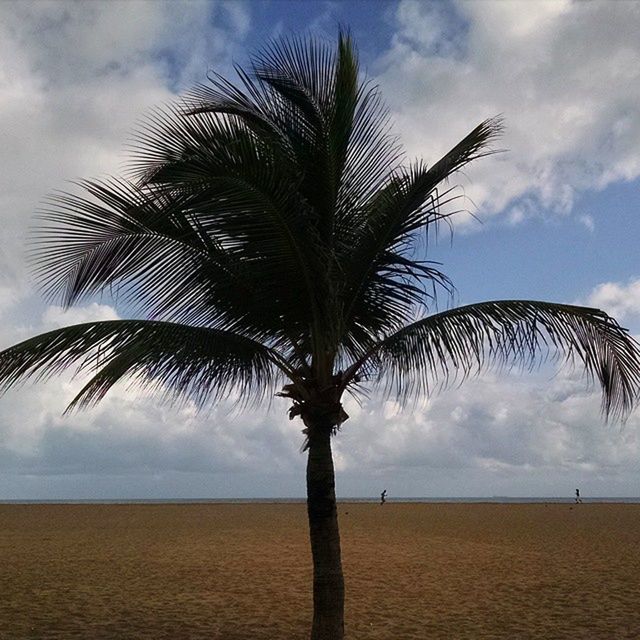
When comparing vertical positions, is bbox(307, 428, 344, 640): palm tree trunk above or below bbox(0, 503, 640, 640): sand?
above

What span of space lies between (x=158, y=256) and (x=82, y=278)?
0.85 metres

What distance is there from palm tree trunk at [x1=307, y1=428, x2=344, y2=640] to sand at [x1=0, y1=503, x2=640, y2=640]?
8.35 feet

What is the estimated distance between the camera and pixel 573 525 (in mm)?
29594

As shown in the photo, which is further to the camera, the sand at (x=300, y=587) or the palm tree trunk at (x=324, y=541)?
the sand at (x=300, y=587)

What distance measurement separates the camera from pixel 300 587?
1278 cm

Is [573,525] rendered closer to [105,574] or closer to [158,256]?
[105,574]

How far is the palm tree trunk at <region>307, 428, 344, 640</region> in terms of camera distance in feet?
22.0

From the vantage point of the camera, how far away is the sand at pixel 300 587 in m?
9.52

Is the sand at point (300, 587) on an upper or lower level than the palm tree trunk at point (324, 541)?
lower

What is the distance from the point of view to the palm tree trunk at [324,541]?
22.0 ft

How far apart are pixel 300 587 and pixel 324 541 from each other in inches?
262

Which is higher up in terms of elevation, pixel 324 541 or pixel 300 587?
pixel 324 541

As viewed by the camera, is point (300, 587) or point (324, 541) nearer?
point (324, 541)

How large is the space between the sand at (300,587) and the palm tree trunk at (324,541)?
2.55 m
